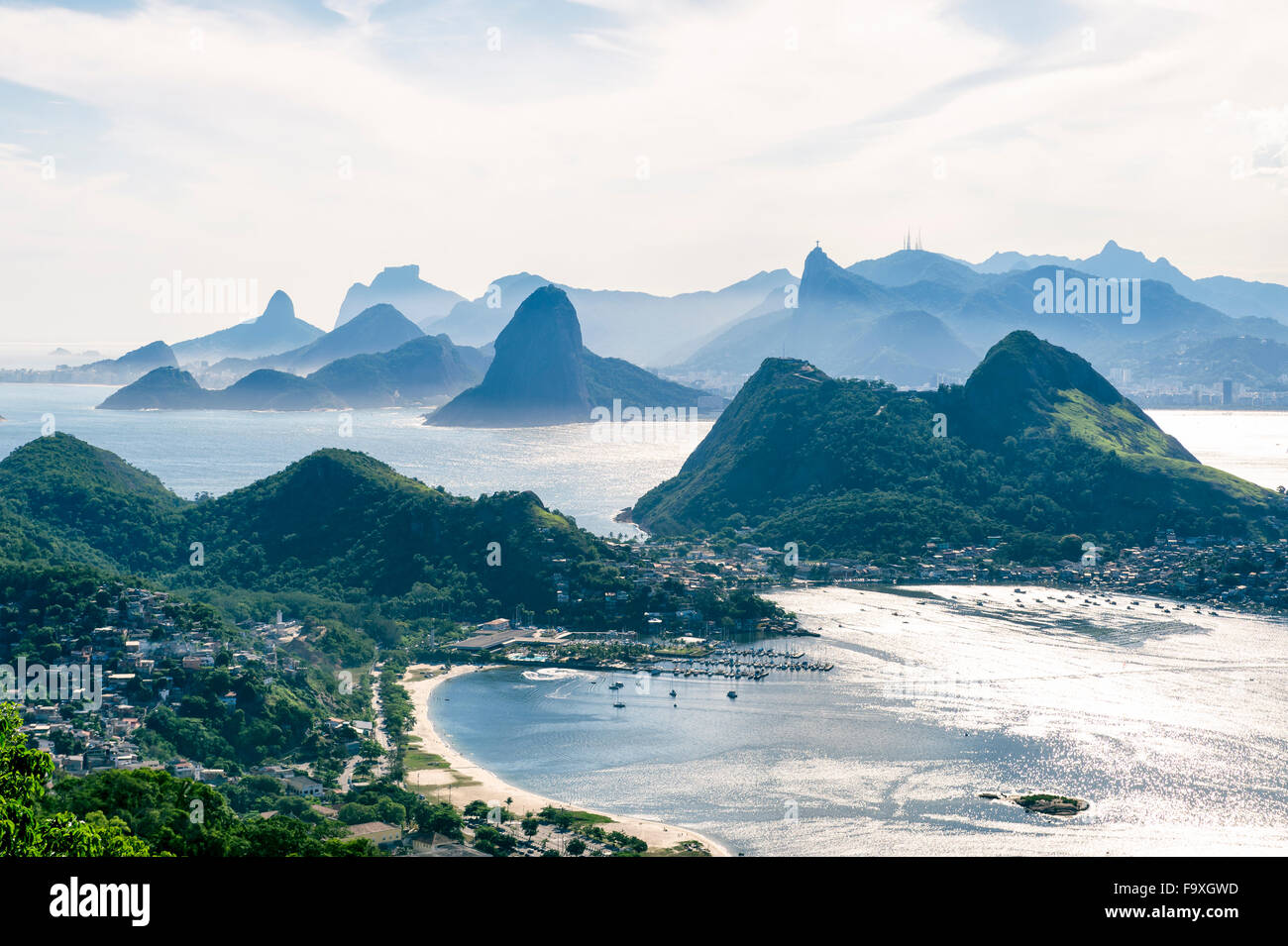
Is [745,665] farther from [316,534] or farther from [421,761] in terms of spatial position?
[316,534]

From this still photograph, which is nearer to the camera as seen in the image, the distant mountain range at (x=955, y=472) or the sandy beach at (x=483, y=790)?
the sandy beach at (x=483, y=790)

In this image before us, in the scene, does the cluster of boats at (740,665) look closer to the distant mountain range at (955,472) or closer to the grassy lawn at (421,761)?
the grassy lawn at (421,761)

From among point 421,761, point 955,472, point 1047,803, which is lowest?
point 1047,803

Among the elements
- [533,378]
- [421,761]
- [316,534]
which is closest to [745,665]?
[421,761]

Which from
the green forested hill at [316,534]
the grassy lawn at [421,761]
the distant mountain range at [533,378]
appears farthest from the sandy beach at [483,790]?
the distant mountain range at [533,378]

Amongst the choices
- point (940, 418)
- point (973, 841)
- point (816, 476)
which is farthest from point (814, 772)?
point (940, 418)
